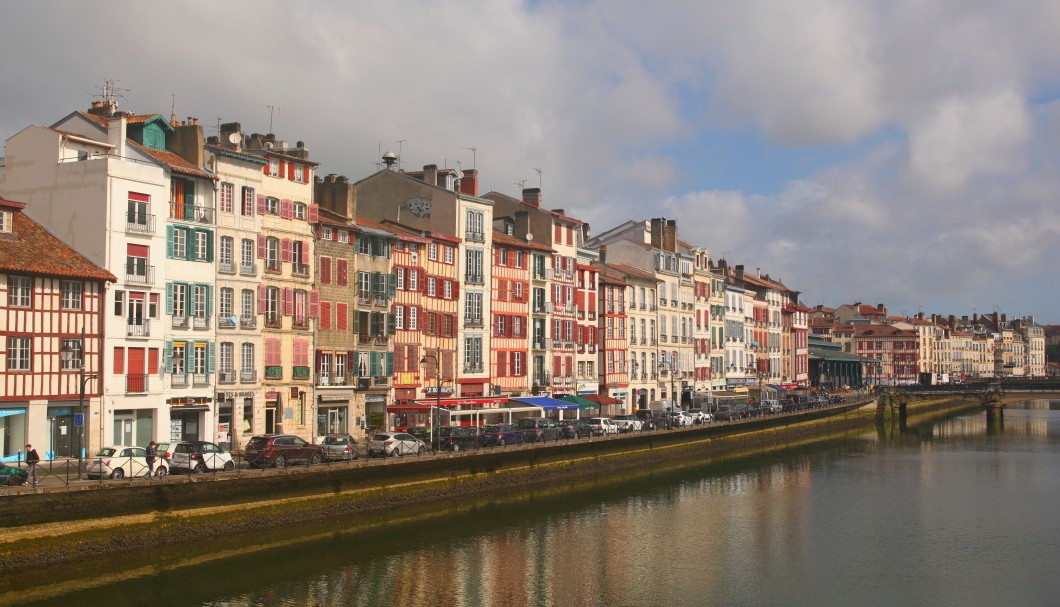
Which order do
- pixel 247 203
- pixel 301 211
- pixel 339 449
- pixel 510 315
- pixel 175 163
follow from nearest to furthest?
pixel 339 449 < pixel 175 163 < pixel 247 203 < pixel 301 211 < pixel 510 315

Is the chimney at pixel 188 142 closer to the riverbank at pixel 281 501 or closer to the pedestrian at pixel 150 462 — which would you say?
the pedestrian at pixel 150 462

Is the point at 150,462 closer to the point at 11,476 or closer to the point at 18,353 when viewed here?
the point at 11,476

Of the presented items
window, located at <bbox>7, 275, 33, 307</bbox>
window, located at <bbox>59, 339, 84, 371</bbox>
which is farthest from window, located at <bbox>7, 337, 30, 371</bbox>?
window, located at <bbox>59, 339, 84, 371</bbox>

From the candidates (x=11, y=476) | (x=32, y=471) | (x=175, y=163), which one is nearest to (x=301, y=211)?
(x=175, y=163)

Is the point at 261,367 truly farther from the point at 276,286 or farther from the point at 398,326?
the point at 398,326

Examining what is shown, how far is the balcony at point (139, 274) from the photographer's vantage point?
4531cm

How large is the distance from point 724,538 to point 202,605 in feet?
68.5

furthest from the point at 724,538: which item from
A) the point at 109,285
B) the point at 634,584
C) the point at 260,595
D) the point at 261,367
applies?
the point at 109,285

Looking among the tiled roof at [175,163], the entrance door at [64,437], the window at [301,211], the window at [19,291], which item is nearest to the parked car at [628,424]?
the window at [301,211]

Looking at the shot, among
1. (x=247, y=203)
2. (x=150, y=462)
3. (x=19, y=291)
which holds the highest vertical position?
(x=247, y=203)

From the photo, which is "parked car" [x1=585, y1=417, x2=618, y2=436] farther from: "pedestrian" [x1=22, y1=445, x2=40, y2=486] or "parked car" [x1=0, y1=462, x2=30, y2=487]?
"parked car" [x1=0, y1=462, x2=30, y2=487]

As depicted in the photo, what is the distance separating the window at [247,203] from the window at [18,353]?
12495mm

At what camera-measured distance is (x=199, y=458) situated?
39344 millimetres

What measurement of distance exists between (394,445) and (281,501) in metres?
8.27
